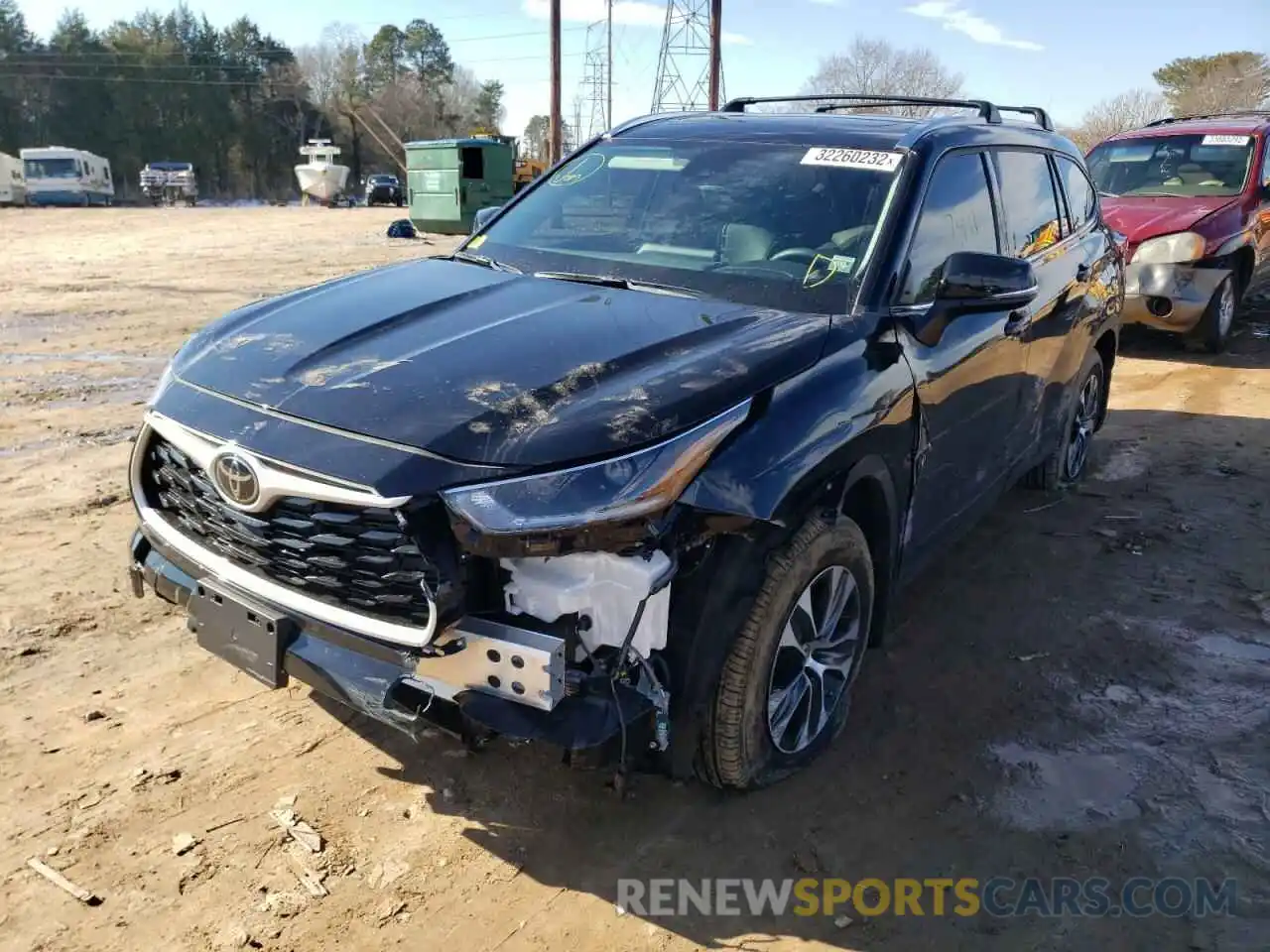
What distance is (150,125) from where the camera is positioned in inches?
2781

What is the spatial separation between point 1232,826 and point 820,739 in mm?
1210

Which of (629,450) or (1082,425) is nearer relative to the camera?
(629,450)

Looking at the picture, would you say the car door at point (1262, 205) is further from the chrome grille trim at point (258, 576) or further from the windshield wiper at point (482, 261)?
the chrome grille trim at point (258, 576)

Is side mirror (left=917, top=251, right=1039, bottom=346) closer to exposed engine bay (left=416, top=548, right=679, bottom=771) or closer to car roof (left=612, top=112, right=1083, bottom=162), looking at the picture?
car roof (left=612, top=112, right=1083, bottom=162)

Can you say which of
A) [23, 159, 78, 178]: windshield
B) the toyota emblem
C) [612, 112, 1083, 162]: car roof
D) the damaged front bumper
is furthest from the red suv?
[23, 159, 78, 178]: windshield

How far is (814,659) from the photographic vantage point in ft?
9.68

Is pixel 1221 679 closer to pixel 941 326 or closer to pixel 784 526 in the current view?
pixel 941 326

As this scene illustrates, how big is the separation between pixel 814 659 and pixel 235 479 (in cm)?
170

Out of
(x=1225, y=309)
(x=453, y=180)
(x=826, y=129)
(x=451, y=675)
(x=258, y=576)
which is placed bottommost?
(x=451, y=675)

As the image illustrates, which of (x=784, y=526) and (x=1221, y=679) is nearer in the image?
(x=784, y=526)

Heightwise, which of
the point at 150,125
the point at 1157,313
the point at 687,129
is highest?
the point at 150,125

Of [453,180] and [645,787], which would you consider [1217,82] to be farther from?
[645,787]

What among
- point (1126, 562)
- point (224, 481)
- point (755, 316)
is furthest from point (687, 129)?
point (1126, 562)

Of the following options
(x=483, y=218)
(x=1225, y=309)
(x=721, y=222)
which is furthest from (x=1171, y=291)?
(x=483, y=218)
